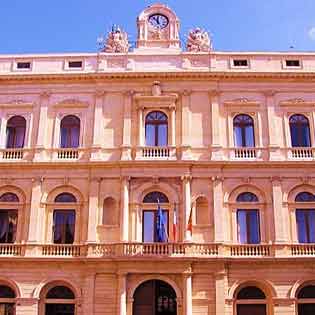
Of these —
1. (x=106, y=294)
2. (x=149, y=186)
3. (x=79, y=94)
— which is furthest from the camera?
(x=79, y=94)

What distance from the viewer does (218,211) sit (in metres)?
24.9

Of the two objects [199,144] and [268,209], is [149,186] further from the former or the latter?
[268,209]

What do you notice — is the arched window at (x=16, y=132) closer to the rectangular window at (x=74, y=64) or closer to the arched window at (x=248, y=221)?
the rectangular window at (x=74, y=64)

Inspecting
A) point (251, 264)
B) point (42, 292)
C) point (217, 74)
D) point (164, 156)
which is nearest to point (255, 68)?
point (217, 74)

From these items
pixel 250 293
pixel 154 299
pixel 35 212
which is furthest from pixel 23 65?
pixel 250 293

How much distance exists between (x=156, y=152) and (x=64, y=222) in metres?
5.70

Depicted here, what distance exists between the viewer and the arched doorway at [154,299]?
2395 cm

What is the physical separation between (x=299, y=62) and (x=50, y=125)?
44.5 ft

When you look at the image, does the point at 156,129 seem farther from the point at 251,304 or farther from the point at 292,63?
the point at 251,304

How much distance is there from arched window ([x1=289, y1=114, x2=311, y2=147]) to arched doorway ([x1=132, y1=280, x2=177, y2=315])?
9705mm

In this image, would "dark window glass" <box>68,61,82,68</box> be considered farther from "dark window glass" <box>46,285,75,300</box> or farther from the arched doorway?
the arched doorway

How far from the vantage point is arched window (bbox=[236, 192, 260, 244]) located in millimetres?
24922

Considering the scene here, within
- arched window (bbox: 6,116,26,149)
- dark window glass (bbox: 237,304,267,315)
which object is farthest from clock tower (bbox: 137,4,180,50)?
dark window glass (bbox: 237,304,267,315)

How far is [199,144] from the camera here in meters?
26.2
